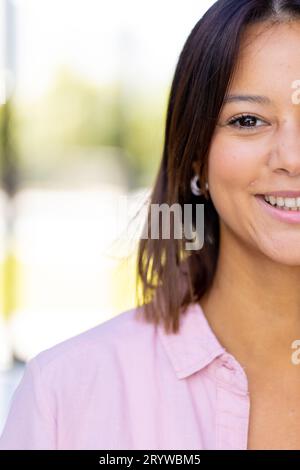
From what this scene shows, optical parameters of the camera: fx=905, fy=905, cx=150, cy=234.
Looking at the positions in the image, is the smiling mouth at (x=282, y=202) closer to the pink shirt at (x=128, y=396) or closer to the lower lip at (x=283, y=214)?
the lower lip at (x=283, y=214)

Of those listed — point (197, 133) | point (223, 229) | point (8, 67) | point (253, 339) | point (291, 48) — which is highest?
point (8, 67)

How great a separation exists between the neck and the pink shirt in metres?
0.05

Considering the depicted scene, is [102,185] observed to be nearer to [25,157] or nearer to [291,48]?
[25,157]

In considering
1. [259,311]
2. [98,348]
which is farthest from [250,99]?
[98,348]

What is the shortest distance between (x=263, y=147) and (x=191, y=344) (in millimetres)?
430

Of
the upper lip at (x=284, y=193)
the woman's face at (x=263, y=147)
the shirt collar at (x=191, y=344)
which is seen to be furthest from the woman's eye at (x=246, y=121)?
the shirt collar at (x=191, y=344)

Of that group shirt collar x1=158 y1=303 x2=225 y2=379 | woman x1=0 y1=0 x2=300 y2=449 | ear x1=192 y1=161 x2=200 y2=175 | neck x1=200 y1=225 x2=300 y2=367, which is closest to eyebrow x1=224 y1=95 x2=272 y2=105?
woman x1=0 y1=0 x2=300 y2=449

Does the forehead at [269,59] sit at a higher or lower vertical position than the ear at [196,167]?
higher

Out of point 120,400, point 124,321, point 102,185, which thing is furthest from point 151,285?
point 102,185

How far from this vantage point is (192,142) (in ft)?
6.02

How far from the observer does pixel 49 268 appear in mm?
5242

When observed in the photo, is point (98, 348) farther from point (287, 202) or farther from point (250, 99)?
point (250, 99)

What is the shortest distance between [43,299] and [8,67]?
4.41 feet

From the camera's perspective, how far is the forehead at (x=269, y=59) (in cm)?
170
